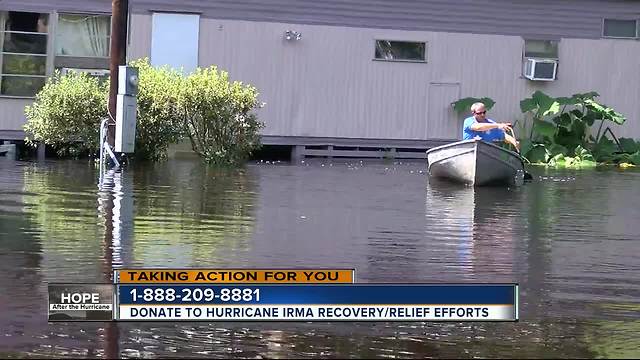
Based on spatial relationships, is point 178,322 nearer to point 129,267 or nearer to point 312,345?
point 312,345

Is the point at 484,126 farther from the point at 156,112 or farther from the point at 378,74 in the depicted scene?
the point at 378,74

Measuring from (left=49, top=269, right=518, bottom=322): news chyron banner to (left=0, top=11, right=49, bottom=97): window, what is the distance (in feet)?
72.9

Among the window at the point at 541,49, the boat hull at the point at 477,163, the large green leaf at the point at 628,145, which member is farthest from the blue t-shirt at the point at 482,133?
the large green leaf at the point at 628,145

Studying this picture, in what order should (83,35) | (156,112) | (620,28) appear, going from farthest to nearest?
(620,28), (83,35), (156,112)

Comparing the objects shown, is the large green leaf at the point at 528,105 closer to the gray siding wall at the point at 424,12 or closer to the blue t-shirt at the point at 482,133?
the gray siding wall at the point at 424,12

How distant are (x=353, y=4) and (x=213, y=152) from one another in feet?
22.2

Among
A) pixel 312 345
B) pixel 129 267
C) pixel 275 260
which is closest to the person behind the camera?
pixel 312 345

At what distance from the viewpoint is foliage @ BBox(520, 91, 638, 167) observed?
32.6m

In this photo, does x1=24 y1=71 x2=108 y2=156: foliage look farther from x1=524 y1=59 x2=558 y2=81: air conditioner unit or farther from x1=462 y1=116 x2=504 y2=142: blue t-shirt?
x1=524 y1=59 x2=558 y2=81: air conditioner unit

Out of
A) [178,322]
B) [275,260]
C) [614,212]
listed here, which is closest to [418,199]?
[614,212]

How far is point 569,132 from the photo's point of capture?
110ft

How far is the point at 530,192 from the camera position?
21.6m

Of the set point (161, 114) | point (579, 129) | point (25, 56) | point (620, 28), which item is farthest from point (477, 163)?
point (620, 28)

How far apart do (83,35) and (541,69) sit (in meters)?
12.0
